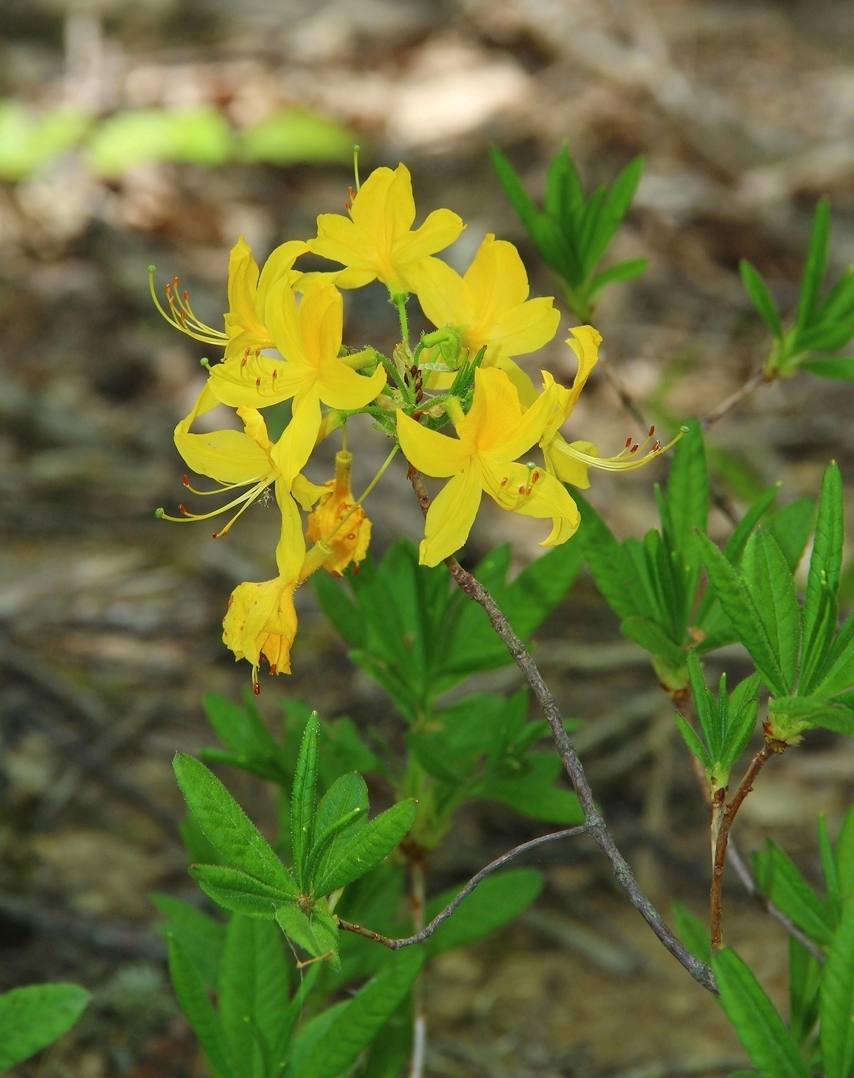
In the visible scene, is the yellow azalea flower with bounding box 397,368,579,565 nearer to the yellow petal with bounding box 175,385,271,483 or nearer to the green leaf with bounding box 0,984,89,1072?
the yellow petal with bounding box 175,385,271,483

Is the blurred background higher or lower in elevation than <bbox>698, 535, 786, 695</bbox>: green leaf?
lower

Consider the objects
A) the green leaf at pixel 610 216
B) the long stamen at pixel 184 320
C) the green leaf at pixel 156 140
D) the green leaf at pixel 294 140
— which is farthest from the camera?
the green leaf at pixel 294 140

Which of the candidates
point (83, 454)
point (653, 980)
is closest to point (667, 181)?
point (83, 454)

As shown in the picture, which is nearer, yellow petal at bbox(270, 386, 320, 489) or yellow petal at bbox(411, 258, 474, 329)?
yellow petal at bbox(270, 386, 320, 489)

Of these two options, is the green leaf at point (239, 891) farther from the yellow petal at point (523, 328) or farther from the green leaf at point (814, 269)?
the green leaf at point (814, 269)

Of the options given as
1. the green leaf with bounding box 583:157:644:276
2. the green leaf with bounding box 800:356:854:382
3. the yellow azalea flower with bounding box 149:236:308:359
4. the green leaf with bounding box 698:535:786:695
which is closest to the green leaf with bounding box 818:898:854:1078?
the green leaf with bounding box 698:535:786:695

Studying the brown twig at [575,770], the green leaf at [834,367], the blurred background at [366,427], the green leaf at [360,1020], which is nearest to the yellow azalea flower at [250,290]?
the brown twig at [575,770]

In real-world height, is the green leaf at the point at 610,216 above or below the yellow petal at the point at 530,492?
above
